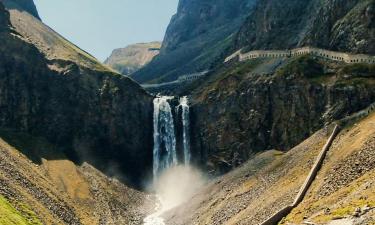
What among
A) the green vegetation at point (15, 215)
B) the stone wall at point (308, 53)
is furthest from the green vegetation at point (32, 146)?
the stone wall at point (308, 53)

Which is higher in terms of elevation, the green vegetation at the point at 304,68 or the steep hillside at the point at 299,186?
the green vegetation at the point at 304,68

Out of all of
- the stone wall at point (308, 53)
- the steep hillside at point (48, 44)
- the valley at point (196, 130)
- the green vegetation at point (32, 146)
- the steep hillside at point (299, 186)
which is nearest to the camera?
the steep hillside at point (299, 186)

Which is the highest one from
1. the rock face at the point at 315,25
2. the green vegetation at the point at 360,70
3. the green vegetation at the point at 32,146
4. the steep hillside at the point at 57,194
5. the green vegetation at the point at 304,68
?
the rock face at the point at 315,25

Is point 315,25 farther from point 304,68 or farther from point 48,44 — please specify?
point 48,44

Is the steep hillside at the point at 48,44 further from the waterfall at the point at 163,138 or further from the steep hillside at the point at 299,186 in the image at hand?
the steep hillside at the point at 299,186

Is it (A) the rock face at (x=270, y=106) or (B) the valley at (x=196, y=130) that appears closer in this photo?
(B) the valley at (x=196, y=130)

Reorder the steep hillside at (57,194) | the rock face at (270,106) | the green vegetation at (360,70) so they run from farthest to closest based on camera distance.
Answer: the green vegetation at (360,70) < the rock face at (270,106) < the steep hillside at (57,194)

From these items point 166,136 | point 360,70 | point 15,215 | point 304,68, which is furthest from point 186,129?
point 15,215

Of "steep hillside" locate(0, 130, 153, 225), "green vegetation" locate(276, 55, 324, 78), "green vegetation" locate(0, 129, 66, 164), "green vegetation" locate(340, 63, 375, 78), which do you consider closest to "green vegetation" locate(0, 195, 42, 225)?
"steep hillside" locate(0, 130, 153, 225)
